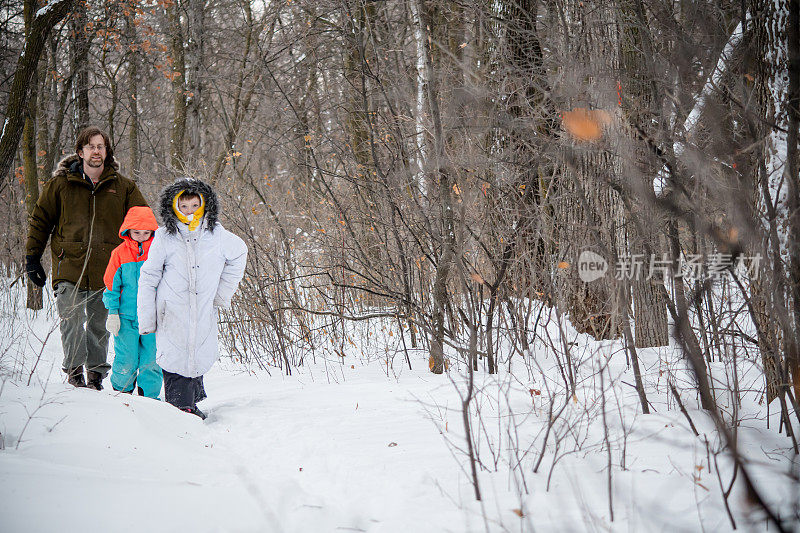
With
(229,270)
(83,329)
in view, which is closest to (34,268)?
(83,329)

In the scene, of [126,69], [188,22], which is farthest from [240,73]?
[126,69]

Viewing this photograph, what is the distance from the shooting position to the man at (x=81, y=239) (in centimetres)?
386

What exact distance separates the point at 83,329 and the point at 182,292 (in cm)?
109

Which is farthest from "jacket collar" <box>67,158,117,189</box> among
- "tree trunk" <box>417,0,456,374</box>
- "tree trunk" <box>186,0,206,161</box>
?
"tree trunk" <box>186,0,206,161</box>

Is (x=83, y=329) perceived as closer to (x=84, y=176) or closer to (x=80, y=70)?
(x=84, y=176)

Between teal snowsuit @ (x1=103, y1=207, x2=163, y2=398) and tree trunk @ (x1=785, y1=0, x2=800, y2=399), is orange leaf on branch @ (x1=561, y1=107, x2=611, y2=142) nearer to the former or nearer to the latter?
tree trunk @ (x1=785, y1=0, x2=800, y2=399)

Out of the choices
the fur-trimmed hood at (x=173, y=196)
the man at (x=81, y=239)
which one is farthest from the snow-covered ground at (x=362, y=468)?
the fur-trimmed hood at (x=173, y=196)

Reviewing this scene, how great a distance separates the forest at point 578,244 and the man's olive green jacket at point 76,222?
0.81 m

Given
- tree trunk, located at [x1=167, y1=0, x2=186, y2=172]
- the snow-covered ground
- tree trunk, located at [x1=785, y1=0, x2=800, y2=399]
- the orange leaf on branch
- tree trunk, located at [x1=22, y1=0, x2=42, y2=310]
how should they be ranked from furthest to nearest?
tree trunk, located at [x1=167, y1=0, x2=186, y2=172] → tree trunk, located at [x1=22, y1=0, x2=42, y2=310] → the orange leaf on branch → tree trunk, located at [x1=785, y1=0, x2=800, y2=399] → the snow-covered ground

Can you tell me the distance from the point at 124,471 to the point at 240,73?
9.86m

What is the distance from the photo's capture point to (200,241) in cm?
347

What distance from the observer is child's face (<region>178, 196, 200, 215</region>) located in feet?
11.2

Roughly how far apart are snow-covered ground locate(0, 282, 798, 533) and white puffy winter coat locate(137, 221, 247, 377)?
1.29 ft

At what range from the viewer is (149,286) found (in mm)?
3363
